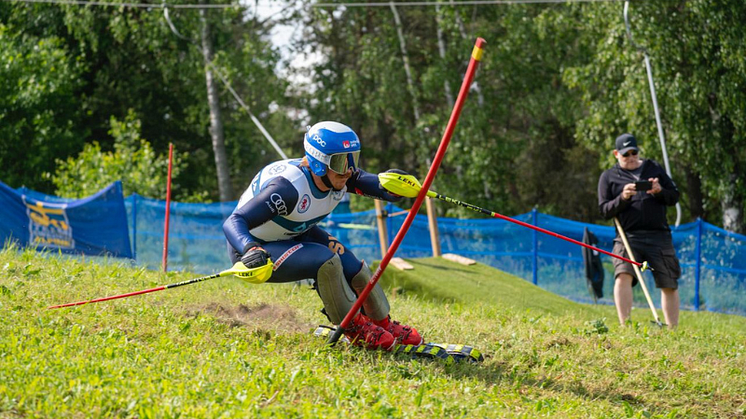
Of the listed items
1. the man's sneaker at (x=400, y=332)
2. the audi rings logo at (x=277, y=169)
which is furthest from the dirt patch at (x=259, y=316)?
the audi rings logo at (x=277, y=169)

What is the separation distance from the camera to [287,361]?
4.77 meters

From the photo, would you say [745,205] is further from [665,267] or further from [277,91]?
[277,91]

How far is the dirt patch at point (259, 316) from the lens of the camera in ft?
18.5

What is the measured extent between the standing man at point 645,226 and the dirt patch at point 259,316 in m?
3.27

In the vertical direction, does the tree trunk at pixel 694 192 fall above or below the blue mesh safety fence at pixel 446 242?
above

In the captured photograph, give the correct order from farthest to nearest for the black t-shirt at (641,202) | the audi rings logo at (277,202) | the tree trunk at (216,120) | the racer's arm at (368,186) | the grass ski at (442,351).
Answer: the tree trunk at (216,120)
the black t-shirt at (641,202)
the racer's arm at (368,186)
the grass ski at (442,351)
the audi rings logo at (277,202)

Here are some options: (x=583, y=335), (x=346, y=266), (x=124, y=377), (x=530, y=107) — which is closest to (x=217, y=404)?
(x=124, y=377)

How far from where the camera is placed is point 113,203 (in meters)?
12.3

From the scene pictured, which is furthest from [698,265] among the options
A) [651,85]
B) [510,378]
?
[510,378]

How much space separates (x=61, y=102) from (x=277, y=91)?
24.1 feet

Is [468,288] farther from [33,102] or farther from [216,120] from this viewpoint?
[33,102]

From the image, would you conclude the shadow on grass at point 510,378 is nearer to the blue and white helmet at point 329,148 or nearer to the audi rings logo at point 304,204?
the audi rings logo at point 304,204

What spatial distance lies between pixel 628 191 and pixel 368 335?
11.1 ft

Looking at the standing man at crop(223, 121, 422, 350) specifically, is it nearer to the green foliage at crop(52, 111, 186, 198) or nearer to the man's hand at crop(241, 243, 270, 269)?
the man's hand at crop(241, 243, 270, 269)
